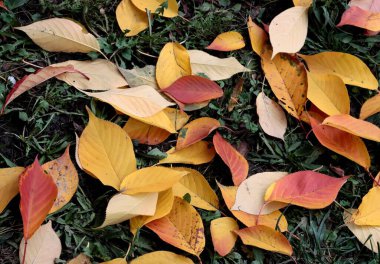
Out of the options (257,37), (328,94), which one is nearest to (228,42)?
(257,37)

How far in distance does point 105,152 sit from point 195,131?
0.25 meters

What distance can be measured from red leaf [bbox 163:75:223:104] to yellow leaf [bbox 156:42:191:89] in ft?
0.09

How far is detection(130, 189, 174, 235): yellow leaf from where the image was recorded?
1.33 meters

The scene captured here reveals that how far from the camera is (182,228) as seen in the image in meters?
1.35

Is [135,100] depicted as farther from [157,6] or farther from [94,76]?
[157,6]

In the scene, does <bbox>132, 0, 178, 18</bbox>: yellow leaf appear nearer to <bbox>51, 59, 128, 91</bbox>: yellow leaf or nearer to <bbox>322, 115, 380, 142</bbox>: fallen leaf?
<bbox>51, 59, 128, 91</bbox>: yellow leaf

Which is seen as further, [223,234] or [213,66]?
[213,66]

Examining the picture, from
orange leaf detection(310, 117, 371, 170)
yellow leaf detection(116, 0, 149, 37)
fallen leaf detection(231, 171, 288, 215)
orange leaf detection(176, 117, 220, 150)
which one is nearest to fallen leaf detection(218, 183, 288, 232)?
fallen leaf detection(231, 171, 288, 215)

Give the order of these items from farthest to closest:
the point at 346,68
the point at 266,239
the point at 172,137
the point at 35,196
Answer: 1. the point at 346,68
2. the point at 172,137
3. the point at 266,239
4. the point at 35,196

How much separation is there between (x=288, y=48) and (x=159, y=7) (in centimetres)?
37

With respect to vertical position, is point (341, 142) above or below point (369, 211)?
above

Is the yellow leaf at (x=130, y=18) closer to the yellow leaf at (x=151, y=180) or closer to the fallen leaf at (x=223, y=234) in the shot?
the yellow leaf at (x=151, y=180)

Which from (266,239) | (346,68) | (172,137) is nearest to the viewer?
(266,239)

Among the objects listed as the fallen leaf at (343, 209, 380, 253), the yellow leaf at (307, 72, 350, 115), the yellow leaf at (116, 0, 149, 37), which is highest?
the yellow leaf at (116, 0, 149, 37)
